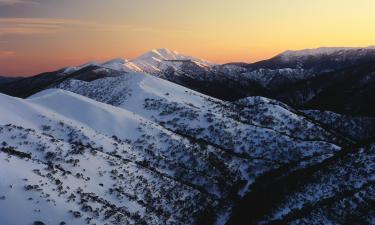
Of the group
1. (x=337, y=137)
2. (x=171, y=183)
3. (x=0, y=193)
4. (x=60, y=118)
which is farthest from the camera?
(x=337, y=137)

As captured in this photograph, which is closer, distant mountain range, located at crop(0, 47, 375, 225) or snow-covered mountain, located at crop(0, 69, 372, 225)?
distant mountain range, located at crop(0, 47, 375, 225)

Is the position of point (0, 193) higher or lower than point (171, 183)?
higher

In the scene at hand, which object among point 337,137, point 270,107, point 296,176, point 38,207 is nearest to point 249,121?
point 270,107

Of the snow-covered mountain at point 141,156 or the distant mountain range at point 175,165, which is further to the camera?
the snow-covered mountain at point 141,156

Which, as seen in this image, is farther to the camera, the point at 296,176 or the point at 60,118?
the point at 60,118

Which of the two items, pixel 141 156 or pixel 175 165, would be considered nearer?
pixel 175 165

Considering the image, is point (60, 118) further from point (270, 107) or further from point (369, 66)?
point (369, 66)

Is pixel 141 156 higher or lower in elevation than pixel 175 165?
higher

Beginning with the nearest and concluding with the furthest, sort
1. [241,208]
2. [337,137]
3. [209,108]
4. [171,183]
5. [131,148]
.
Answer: [241,208] → [171,183] → [131,148] → [337,137] → [209,108]
